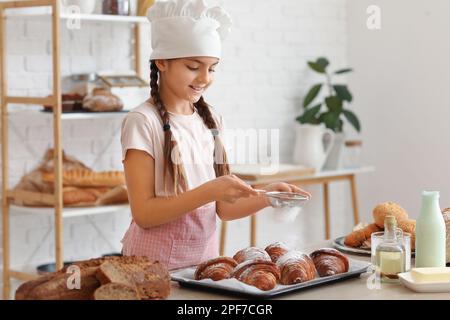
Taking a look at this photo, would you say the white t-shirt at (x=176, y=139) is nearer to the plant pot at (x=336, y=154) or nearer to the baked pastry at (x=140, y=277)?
the baked pastry at (x=140, y=277)

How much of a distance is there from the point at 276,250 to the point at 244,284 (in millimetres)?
282

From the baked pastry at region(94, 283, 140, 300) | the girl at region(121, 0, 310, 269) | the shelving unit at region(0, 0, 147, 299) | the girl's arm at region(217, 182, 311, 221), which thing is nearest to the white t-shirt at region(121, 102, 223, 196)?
the girl at region(121, 0, 310, 269)

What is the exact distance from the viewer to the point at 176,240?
94.3 inches

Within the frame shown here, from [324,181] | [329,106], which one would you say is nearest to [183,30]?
[324,181]

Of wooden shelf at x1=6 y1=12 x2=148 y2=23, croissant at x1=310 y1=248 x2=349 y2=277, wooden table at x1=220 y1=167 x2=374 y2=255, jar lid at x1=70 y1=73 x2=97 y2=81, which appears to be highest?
wooden shelf at x1=6 y1=12 x2=148 y2=23

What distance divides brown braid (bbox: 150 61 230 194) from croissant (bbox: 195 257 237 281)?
0.45m

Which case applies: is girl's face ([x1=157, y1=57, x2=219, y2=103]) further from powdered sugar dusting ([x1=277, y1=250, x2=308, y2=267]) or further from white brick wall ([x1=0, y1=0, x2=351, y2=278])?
white brick wall ([x1=0, y1=0, x2=351, y2=278])

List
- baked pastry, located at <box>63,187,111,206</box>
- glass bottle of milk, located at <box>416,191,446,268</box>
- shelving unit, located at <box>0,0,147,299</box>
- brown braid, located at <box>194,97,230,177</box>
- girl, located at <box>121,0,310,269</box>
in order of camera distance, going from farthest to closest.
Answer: baked pastry, located at <box>63,187,111,206</box> → shelving unit, located at <box>0,0,147,299</box> → brown braid, located at <box>194,97,230,177</box> → girl, located at <box>121,0,310,269</box> → glass bottle of milk, located at <box>416,191,446,268</box>

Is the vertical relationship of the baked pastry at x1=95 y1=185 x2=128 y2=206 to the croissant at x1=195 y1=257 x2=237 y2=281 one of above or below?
below

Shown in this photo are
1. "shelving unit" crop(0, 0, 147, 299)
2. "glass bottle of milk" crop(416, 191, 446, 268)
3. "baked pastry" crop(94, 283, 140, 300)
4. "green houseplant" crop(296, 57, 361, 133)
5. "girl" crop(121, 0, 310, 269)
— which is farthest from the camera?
"green houseplant" crop(296, 57, 361, 133)

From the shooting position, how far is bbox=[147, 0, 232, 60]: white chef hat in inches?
92.6

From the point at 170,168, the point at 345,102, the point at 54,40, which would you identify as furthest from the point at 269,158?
the point at 170,168

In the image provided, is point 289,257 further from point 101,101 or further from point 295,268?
point 101,101
